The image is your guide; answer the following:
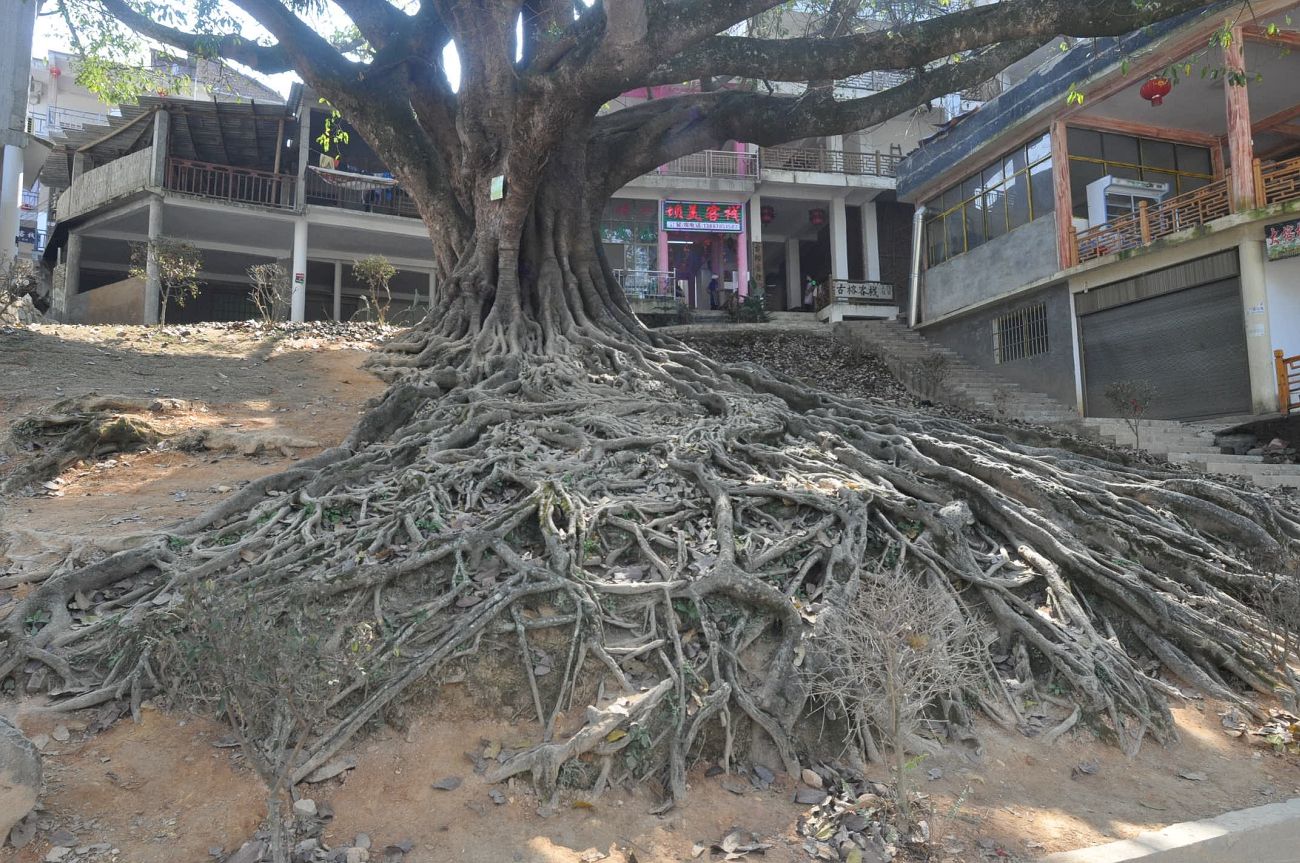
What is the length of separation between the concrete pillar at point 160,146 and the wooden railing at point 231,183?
205 mm

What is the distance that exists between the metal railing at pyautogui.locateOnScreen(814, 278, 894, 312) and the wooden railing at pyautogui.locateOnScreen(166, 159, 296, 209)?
13.5m

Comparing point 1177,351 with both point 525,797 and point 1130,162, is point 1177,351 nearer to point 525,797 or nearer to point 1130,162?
point 1130,162

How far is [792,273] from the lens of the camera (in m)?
24.9

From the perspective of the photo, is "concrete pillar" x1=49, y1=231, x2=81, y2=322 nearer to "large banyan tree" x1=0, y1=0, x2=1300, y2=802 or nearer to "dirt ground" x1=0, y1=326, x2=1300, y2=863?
"large banyan tree" x1=0, y1=0, x2=1300, y2=802

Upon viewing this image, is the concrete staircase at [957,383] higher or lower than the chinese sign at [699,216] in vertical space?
lower

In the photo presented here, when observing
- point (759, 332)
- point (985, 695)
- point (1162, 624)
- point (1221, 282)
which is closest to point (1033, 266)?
point (1221, 282)

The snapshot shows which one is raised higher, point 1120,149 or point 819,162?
point 819,162

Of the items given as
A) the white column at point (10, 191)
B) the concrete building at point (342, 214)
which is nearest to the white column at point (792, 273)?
the concrete building at point (342, 214)

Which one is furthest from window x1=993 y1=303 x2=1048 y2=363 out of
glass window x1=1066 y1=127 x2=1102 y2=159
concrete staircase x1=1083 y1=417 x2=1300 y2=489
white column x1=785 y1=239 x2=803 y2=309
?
white column x1=785 y1=239 x2=803 y2=309

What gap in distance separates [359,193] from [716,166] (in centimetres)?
937

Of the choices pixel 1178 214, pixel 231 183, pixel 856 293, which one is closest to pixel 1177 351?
pixel 1178 214

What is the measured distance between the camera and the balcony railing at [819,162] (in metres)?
21.8

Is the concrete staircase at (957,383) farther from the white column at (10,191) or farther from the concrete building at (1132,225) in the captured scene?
the white column at (10,191)

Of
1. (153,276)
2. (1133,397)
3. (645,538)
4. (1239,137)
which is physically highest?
(1239,137)
